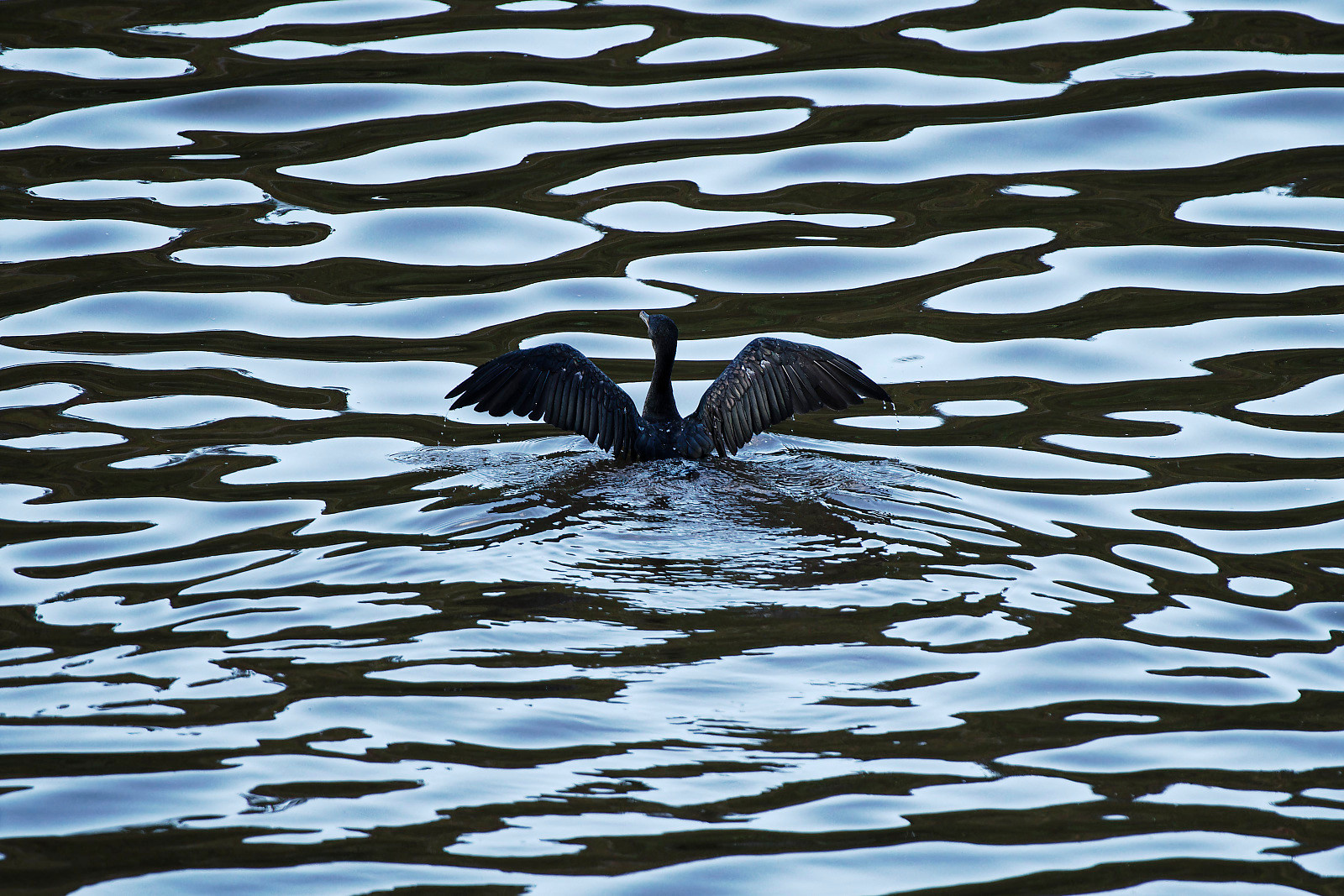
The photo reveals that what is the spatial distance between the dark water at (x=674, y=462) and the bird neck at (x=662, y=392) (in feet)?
1.38

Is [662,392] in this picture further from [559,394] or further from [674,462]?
[559,394]

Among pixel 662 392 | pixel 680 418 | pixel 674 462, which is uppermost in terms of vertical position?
pixel 662 392

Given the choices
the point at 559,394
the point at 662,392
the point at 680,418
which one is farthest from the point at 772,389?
the point at 559,394

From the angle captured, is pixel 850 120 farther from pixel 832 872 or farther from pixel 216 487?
pixel 832 872

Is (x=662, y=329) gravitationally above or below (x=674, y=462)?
above

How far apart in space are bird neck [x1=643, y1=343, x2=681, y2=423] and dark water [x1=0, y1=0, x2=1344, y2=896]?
42 cm

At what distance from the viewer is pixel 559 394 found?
8016 millimetres

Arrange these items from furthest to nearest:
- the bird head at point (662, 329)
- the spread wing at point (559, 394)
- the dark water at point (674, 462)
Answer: the bird head at point (662, 329) < the spread wing at point (559, 394) < the dark water at point (674, 462)

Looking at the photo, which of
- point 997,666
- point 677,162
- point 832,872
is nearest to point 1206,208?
point 677,162

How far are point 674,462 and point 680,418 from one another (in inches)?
11.3

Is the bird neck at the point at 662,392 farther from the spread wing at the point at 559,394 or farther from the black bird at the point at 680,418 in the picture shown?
the spread wing at the point at 559,394

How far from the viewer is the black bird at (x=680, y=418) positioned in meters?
7.97

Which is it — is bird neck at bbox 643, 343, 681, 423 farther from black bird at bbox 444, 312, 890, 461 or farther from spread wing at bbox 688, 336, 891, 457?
spread wing at bbox 688, 336, 891, 457

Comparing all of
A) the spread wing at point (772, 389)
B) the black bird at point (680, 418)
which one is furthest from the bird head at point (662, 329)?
the spread wing at point (772, 389)
